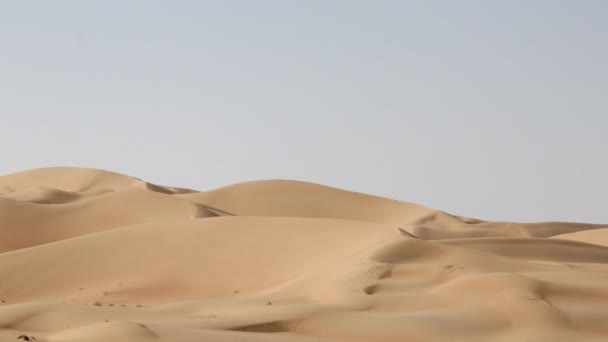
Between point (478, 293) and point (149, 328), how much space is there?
4123 millimetres

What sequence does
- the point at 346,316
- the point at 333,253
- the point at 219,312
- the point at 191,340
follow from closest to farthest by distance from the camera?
the point at 191,340 → the point at 346,316 → the point at 219,312 → the point at 333,253

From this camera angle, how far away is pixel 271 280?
15922 millimetres

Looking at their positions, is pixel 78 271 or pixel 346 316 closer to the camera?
pixel 346 316

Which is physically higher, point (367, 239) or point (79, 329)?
point (367, 239)

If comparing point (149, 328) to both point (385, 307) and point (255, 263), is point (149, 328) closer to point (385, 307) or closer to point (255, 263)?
point (385, 307)

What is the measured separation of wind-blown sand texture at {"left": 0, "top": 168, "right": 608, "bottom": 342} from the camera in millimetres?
9961

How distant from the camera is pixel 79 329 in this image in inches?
348

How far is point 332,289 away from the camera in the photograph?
12.6 metres

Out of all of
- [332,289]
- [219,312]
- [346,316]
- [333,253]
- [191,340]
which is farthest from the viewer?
[333,253]

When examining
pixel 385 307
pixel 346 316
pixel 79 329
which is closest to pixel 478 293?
pixel 385 307

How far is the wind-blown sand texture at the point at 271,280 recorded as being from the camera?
392 inches

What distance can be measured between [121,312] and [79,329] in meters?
2.20

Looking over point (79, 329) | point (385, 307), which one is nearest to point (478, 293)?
point (385, 307)

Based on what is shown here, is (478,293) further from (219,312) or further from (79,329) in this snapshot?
(79,329)
